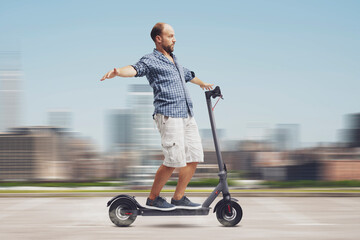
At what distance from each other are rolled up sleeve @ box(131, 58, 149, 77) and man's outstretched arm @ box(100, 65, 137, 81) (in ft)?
0.13

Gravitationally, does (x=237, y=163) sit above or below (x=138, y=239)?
below

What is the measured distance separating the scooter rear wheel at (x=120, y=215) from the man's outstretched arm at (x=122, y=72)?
1185mm

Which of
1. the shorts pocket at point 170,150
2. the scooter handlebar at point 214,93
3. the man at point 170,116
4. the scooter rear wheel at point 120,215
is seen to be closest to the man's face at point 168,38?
the man at point 170,116

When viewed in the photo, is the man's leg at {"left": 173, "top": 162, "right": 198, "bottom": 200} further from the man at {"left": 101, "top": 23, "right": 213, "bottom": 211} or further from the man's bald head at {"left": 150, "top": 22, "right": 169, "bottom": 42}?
the man's bald head at {"left": 150, "top": 22, "right": 169, "bottom": 42}

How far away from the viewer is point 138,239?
3914mm

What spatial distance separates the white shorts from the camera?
4.27 m

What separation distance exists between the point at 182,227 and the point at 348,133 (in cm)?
12698

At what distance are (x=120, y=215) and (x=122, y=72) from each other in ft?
4.52

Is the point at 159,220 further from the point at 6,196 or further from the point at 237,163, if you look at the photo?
the point at 237,163

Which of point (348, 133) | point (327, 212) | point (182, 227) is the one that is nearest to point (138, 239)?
point (182, 227)

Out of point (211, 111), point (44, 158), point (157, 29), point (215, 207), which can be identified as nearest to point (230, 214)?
point (215, 207)

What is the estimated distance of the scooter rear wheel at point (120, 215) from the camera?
4477 mm

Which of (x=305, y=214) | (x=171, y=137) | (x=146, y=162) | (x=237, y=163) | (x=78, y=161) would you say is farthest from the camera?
(x=78, y=161)

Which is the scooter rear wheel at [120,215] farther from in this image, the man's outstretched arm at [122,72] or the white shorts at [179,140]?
the man's outstretched arm at [122,72]
